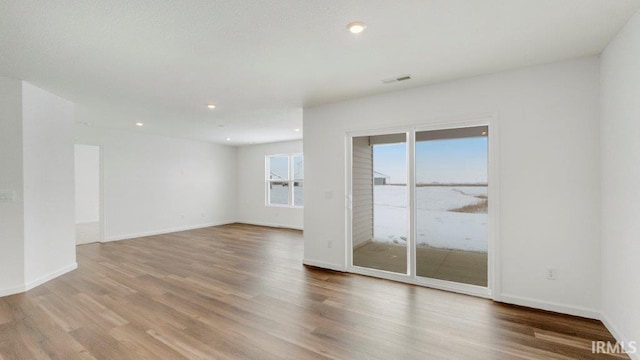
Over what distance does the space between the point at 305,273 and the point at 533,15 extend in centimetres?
379

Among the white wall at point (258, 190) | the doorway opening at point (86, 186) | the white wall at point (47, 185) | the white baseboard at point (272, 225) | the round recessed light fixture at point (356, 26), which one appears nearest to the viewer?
the round recessed light fixture at point (356, 26)

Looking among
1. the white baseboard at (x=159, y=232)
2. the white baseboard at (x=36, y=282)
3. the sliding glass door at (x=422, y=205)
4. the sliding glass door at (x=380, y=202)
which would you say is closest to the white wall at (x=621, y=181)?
the sliding glass door at (x=422, y=205)

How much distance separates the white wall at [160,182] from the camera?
650 centimetres

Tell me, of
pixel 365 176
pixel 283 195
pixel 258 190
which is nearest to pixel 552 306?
pixel 365 176

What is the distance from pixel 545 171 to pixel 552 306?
1390 mm

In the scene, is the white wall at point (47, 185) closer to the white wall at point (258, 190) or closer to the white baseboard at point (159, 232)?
the white baseboard at point (159, 232)

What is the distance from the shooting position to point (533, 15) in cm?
209

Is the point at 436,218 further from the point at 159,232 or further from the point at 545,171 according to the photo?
the point at 159,232

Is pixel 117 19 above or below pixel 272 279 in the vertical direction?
above

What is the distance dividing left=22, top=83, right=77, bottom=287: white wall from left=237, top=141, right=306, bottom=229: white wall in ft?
16.0

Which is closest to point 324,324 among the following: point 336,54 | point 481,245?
point 481,245

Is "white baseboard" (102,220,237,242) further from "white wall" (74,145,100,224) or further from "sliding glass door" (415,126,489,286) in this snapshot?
"sliding glass door" (415,126,489,286)

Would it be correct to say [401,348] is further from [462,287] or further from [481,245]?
[481,245]

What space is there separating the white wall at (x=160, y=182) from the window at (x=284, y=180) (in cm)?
148
